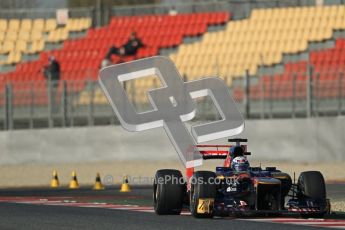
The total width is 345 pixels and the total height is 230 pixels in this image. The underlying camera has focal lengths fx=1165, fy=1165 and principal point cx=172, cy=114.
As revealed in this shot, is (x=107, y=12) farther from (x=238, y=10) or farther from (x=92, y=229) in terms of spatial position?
(x=92, y=229)

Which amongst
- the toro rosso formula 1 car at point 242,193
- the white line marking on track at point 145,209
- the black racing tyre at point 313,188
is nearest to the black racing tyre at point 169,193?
the toro rosso formula 1 car at point 242,193

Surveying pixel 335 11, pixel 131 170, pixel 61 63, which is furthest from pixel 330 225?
pixel 61 63

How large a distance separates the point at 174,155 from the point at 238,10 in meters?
10.8

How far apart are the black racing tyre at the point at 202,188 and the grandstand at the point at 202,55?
1369cm

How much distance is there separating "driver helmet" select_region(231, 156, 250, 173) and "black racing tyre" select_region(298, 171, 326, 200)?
0.78 metres

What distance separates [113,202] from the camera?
18.6 m

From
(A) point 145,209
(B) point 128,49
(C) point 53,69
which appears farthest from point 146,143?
(A) point 145,209

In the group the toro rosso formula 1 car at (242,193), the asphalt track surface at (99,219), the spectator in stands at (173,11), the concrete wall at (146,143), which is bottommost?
the asphalt track surface at (99,219)

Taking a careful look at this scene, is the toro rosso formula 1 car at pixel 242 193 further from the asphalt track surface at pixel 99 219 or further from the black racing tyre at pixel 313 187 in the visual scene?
the asphalt track surface at pixel 99 219

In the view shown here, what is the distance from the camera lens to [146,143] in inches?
1136

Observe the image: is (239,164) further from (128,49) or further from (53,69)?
(128,49)

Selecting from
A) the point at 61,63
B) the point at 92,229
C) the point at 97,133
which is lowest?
the point at 92,229

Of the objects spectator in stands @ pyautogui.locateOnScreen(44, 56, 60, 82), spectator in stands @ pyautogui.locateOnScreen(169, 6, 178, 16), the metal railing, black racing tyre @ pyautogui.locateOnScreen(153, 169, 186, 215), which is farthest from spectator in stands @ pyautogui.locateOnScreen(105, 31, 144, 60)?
black racing tyre @ pyautogui.locateOnScreen(153, 169, 186, 215)

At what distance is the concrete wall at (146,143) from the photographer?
1089 inches
